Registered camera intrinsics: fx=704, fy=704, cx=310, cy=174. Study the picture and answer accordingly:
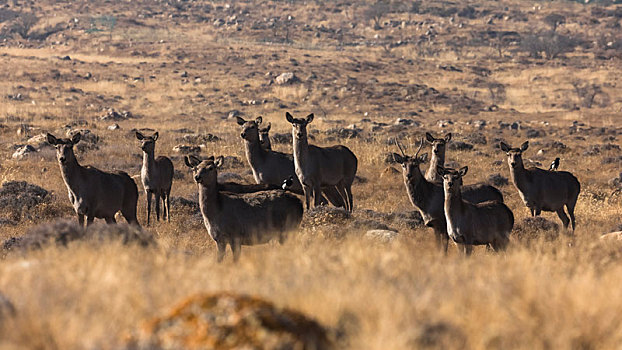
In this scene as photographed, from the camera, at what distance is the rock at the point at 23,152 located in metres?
26.4

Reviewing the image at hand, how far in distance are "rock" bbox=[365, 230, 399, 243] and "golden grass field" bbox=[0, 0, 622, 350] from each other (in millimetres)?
361

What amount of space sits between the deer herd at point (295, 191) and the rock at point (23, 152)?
9.40 metres

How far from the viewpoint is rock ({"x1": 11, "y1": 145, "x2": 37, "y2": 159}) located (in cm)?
2639

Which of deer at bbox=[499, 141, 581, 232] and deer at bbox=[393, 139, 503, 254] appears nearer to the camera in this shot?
deer at bbox=[393, 139, 503, 254]

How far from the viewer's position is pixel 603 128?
144 ft

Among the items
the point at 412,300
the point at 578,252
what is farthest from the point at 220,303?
the point at 578,252

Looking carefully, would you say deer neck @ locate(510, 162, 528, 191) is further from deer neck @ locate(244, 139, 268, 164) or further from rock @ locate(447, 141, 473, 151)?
rock @ locate(447, 141, 473, 151)

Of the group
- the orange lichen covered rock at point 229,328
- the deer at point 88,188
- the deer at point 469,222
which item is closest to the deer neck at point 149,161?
the deer at point 88,188

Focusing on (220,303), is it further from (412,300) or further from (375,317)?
(412,300)

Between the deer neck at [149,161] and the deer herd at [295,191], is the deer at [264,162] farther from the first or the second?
the deer neck at [149,161]

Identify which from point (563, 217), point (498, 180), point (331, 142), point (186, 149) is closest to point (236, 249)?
point (563, 217)

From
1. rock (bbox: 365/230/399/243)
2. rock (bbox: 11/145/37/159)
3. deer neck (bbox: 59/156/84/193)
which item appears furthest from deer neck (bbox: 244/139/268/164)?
rock (bbox: 11/145/37/159)

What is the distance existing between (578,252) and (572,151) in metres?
24.2

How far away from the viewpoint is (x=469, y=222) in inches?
486
